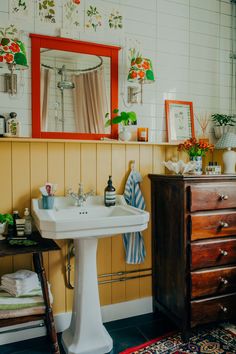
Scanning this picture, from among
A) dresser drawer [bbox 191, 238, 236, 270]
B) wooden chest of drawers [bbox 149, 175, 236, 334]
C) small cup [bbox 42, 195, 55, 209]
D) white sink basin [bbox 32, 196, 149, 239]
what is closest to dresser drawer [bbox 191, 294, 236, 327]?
A: wooden chest of drawers [bbox 149, 175, 236, 334]

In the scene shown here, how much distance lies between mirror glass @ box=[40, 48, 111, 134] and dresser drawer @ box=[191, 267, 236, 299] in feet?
4.21

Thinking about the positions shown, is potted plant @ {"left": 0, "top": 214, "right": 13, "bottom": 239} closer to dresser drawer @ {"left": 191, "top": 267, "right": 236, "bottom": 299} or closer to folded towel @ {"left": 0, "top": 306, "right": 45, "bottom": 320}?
folded towel @ {"left": 0, "top": 306, "right": 45, "bottom": 320}

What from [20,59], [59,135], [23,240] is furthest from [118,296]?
[20,59]

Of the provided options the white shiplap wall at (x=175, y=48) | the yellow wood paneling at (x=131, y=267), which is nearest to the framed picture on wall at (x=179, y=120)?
the white shiplap wall at (x=175, y=48)

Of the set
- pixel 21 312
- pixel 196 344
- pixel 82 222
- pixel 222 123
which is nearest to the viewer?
pixel 82 222

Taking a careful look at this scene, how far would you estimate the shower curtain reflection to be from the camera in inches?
93.5

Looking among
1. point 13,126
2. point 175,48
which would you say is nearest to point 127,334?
point 13,126

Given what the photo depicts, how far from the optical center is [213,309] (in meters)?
2.24

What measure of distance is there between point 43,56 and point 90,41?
399mm

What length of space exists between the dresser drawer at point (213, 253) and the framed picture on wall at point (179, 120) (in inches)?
37.7

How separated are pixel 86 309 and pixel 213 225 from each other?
1.04 m

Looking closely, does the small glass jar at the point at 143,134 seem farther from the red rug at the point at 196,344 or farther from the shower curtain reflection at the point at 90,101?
the red rug at the point at 196,344

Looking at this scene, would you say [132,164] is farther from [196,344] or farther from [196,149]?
A: [196,344]

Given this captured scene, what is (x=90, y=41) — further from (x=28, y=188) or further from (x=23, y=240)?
(x=23, y=240)
